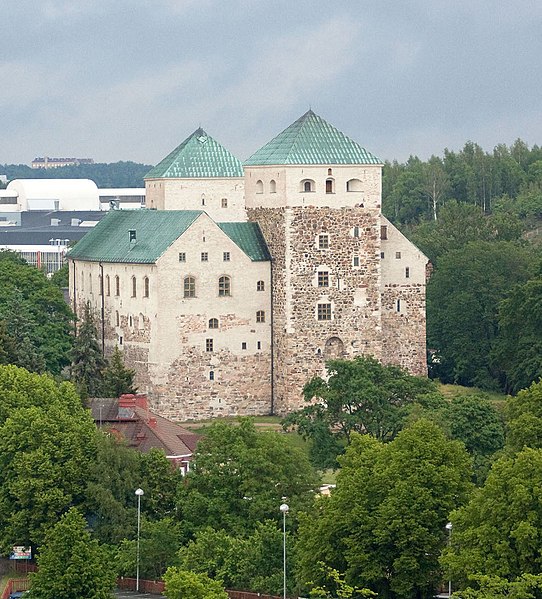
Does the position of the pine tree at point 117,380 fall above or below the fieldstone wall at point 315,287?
below

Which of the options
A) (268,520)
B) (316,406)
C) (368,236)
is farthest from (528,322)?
(268,520)

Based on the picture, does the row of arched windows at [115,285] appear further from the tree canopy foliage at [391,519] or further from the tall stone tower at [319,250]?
the tree canopy foliage at [391,519]

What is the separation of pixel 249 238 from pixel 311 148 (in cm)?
513

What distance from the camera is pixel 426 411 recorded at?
9825 centimetres

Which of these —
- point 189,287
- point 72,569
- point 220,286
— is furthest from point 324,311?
point 72,569

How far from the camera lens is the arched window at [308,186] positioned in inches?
4454

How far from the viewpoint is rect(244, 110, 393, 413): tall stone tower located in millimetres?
113312

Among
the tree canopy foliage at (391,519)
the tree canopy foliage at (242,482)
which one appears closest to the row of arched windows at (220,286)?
the tree canopy foliage at (242,482)

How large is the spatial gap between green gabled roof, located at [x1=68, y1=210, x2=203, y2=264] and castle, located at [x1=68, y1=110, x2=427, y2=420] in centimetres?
13

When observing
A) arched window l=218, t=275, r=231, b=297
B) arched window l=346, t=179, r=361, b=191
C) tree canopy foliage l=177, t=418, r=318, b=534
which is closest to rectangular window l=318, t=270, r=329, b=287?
arched window l=346, t=179, r=361, b=191

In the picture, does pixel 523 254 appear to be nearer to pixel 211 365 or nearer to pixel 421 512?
pixel 211 365

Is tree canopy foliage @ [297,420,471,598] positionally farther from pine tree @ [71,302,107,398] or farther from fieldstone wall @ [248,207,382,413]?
pine tree @ [71,302,107,398]

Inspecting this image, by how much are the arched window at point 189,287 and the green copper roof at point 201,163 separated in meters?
8.22

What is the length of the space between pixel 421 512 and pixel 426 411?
2407 cm
